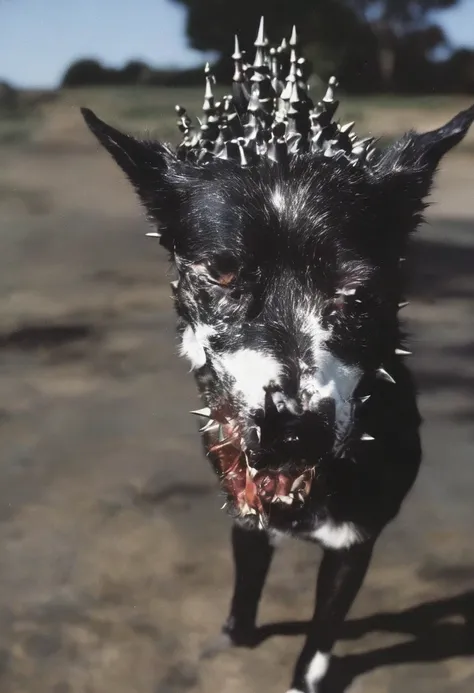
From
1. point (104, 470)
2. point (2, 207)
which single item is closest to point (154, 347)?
point (104, 470)

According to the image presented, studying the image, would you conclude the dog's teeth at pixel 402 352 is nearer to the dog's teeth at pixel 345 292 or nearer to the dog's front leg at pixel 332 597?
the dog's teeth at pixel 345 292

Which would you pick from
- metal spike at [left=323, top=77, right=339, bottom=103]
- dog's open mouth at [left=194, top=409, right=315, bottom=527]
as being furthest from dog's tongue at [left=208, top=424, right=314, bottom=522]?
metal spike at [left=323, top=77, right=339, bottom=103]

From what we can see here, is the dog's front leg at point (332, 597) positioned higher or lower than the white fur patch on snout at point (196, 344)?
lower

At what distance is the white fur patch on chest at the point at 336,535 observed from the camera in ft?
2.78

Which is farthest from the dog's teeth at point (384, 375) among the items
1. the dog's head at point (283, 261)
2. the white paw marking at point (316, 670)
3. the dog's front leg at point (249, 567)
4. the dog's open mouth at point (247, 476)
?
the white paw marking at point (316, 670)

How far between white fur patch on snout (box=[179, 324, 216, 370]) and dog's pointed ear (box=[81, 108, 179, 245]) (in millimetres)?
122

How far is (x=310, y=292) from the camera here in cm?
74

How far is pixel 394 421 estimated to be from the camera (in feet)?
2.80

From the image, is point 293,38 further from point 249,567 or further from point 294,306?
point 249,567

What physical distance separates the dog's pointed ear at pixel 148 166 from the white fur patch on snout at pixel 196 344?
12 cm

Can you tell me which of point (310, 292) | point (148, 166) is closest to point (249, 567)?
point (310, 292)

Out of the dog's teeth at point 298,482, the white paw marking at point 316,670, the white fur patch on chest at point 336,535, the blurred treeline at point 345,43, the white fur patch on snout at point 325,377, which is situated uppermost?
the blurred treeline at point 345,43

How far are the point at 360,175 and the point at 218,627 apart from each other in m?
0.53

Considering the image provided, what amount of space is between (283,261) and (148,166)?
0.19 metres
